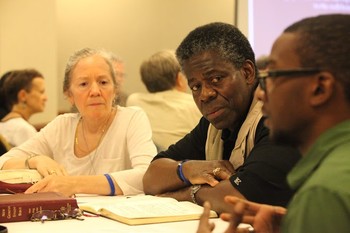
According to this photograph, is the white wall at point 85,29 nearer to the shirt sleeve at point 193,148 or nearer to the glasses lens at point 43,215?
the shirt sleeve at point 193,148

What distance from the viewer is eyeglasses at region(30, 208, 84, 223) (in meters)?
1.83

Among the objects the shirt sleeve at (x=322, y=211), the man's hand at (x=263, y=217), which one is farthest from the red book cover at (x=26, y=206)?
the shirt sleeve at (x=322, y=211)

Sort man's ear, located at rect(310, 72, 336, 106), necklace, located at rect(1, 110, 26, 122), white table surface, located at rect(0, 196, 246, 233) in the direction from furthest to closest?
necklace, located at rect(1, 110, 26, 122)
white table surface, located at rect(0, 196, 246, 233)
man's ear, located at rect(310, 72, 336, 106)

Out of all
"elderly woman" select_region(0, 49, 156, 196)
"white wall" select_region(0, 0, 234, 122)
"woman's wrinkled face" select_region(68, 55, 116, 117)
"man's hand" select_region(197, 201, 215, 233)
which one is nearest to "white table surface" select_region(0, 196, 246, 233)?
"man's hand" select_region(197, 201, 215, 233)

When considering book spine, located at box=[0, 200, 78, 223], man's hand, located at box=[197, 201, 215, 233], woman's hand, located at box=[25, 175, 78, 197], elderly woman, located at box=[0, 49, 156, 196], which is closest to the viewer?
man's hand, located at box=[197, 201, 215, 233]

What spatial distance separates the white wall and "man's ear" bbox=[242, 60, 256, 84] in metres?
3.56

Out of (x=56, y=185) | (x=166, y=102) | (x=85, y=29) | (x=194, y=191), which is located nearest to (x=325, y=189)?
(x=194, y=191)

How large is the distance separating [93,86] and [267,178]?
4.07ft

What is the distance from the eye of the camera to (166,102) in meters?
4.52

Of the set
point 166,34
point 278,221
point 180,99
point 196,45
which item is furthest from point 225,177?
point 166,34

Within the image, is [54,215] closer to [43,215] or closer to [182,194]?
[43,215]

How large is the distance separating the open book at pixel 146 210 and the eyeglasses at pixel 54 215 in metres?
0.08

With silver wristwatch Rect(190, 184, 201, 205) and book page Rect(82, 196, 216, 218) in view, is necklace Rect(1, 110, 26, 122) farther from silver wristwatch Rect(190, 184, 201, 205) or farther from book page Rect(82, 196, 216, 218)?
silver wristwatch Rect(190, 184, 201, 205)

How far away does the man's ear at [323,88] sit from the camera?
1039mm
